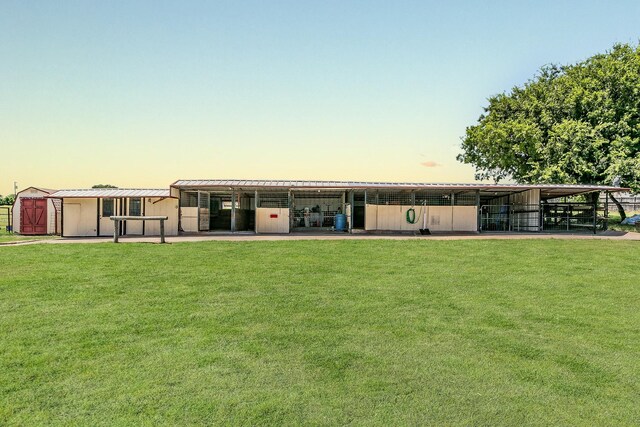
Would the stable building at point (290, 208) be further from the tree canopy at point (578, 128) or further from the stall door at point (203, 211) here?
the tree canopy at point (578, 128)

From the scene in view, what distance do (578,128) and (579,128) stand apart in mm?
79

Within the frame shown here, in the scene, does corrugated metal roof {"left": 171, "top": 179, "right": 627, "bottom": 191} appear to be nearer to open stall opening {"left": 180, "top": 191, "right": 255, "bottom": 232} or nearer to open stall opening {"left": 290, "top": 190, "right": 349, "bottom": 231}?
open stall opening {"left": 180, "top": 191, "right": 255, "bottom": 232}

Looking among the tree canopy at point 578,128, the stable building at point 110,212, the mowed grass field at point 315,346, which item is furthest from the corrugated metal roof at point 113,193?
the tree canopy at point 578,128

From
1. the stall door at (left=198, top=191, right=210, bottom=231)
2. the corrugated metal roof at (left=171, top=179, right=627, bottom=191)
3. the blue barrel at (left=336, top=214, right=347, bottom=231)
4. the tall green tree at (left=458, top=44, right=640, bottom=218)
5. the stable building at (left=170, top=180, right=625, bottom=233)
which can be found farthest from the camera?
the tall green tree at (left=458, top=44, right=640, bottom=218)

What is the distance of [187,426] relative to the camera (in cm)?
354

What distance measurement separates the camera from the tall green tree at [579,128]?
90.6ft

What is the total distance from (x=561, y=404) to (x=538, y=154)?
31367mm

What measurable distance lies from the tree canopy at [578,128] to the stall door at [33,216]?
106 ft

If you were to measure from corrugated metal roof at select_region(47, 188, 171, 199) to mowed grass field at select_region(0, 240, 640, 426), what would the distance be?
1047cm

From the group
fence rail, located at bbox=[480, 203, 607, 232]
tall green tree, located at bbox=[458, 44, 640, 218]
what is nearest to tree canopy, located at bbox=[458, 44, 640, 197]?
tall green tree, located at bbox=[458, 44, 640, 218]

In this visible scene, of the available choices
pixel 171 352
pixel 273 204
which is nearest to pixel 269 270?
pixel 171 352

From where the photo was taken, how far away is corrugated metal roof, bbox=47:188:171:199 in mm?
21016

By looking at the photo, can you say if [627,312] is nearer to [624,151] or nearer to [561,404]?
[561,404]

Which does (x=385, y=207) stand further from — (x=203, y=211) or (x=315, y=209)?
(x=203, y=211)
